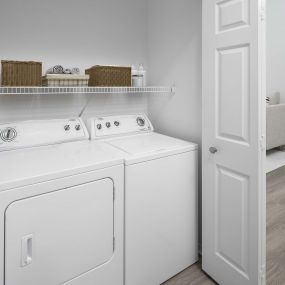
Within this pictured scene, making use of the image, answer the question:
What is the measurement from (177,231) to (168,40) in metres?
1.63

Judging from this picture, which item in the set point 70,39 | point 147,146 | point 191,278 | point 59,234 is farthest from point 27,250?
point 70,39

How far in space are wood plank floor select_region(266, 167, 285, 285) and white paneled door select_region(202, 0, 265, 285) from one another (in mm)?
438

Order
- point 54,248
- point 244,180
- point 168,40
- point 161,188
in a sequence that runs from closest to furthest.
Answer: point 54,248 → point 244,180 → point 161,188 → point 168,40

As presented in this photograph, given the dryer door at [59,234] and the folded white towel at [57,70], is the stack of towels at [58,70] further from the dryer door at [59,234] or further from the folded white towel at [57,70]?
the dryer door at [59,234]

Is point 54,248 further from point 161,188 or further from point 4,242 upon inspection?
point 161,188

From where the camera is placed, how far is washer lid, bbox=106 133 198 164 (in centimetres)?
176

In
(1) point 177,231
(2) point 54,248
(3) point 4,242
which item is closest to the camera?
(3) point 4,242

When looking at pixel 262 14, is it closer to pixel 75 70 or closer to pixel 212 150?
pixel 212 150

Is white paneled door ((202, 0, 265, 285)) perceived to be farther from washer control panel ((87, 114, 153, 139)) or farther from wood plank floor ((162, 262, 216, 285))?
washer control panel ((87, 114, 153, 139))

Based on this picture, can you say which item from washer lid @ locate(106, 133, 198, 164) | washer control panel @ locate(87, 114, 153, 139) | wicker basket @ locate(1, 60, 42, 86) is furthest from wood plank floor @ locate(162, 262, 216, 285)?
wicker basket @ locate(1, 60, 42, 86)

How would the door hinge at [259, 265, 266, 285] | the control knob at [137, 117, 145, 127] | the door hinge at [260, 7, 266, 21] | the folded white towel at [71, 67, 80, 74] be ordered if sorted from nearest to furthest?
the door hinge at [260, 7, 266, 21], the door hinge at [259, 265, 266, 285], the folded white towel at [71, 67, 80, 74], the control knob at [137, 117, 145, 127]

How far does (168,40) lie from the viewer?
237cm

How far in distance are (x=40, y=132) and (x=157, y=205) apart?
1.01m

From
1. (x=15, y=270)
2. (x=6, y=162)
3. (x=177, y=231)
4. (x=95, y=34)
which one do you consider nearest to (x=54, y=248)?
(x=15, y=270)
